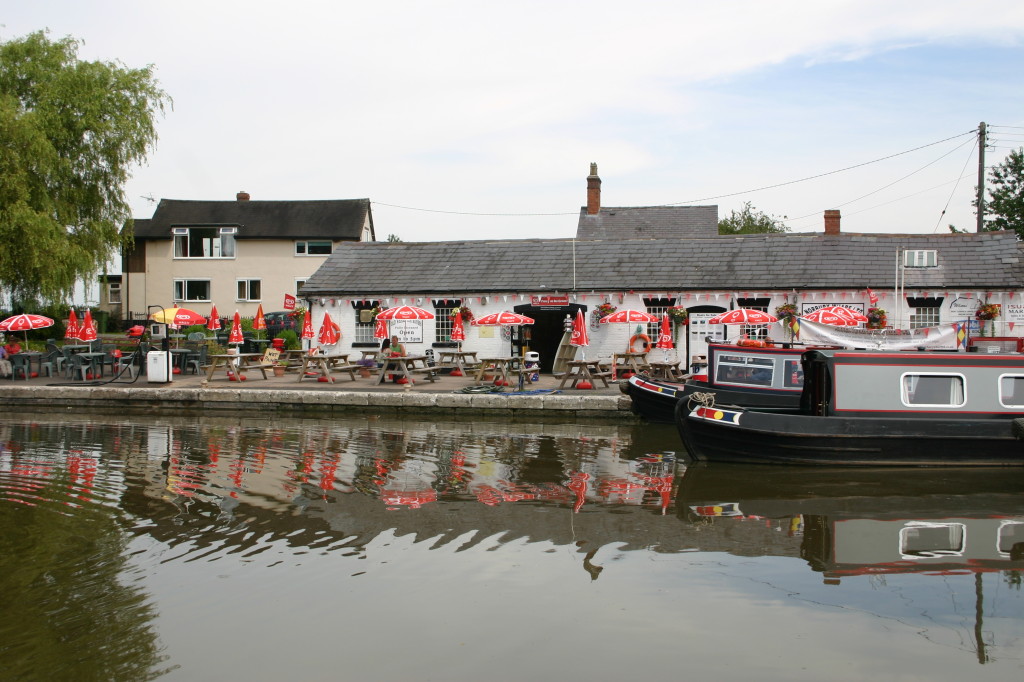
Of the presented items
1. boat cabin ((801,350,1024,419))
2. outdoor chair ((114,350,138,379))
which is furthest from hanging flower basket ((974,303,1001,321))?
outdoor chair ((114,350,138,379))

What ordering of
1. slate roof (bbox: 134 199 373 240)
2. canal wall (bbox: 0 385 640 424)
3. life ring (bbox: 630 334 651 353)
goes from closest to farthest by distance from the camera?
1. canal wall (bbox: 0 385 640 424)
2. life ring (bbox: 630 334 651 353)
3. slate roof (bbox: 134 199 373 240)

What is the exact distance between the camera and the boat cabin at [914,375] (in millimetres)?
12500

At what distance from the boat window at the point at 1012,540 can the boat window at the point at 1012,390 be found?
3616 millimetres

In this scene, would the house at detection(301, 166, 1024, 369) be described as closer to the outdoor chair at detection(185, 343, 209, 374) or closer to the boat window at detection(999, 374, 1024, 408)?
the outdoor chair at detection(185, 343, 209, 374)

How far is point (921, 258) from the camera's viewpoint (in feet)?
74.4

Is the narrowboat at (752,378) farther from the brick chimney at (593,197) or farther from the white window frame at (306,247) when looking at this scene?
the white window frame at (306,247)

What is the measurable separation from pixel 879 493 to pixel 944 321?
12877 mm

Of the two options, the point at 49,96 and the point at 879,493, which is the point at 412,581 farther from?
the point at 49,96

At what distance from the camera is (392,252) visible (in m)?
26.1

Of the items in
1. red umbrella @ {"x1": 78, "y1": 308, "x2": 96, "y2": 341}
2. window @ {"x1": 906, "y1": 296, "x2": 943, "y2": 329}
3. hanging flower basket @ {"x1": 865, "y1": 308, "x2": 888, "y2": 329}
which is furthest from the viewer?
window @ {"x1": 906, "y1": 296, "x2": 943, "y2": 329}

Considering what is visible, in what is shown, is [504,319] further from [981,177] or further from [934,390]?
[981,177]

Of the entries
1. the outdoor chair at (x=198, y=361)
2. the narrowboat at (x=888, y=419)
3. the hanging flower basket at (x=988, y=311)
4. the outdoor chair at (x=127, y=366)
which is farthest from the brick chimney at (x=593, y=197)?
the narrowboat at (x=888, y=419)

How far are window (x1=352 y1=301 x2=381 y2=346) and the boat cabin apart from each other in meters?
14.5

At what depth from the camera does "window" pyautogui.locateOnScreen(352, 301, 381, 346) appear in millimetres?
24250
